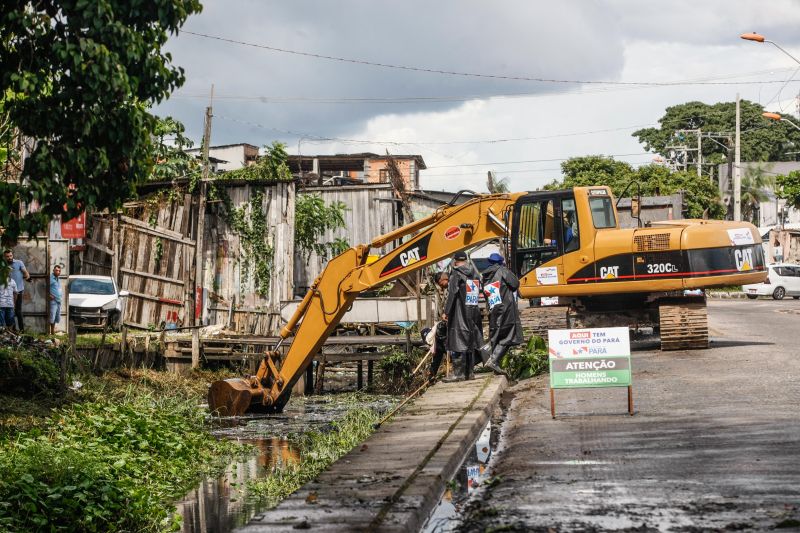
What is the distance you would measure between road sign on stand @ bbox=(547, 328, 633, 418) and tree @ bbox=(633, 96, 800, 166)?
79280 millimetres

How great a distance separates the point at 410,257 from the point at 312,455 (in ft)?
18.3

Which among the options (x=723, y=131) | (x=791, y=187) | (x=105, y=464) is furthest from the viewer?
(x=723, y=131)

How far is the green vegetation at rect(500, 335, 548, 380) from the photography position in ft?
60.0

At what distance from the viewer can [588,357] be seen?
12.5m

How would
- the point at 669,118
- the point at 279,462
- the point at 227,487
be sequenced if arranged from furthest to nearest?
the point at 669,118 → the point at 279,462 → the point at 227,487

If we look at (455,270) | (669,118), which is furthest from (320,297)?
(669,118)

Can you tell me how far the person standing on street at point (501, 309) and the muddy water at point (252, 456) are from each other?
7.27 feet

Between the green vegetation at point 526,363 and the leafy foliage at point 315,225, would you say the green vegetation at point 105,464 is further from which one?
the leafy foliage at point 315,225

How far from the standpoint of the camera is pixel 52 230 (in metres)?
23.2

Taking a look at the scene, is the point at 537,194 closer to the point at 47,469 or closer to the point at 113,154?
the point at 113,154

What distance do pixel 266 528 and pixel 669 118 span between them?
92854 millimetres

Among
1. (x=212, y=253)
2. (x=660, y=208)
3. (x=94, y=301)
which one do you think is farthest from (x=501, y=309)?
(x=660, y=208)

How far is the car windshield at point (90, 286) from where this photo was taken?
26.5 metres

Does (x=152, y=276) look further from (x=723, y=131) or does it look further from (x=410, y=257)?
(x=723, y=131)
